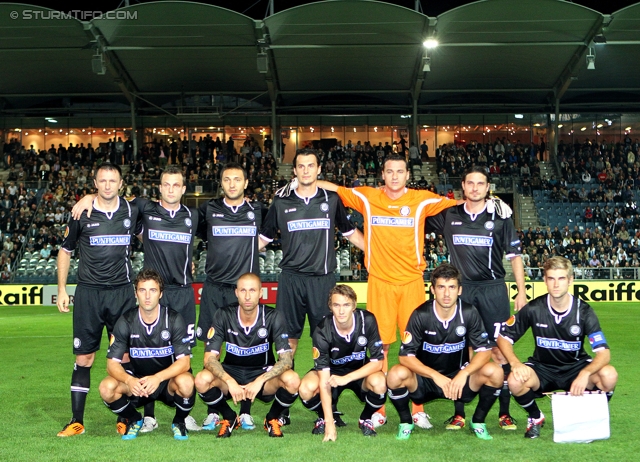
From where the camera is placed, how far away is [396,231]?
20.3 feet

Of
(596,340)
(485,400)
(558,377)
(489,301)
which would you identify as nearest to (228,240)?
(489,301)

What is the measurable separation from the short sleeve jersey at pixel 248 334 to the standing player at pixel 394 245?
0.98 meters

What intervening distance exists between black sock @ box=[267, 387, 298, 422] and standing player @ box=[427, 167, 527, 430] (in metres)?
1.67

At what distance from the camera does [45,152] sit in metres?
29.4

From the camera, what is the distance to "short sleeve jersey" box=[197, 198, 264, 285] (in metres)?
6.19

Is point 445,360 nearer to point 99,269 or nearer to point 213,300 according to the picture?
point 213,300

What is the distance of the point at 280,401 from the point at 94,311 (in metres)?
1.68

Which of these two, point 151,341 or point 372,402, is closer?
point 372,402

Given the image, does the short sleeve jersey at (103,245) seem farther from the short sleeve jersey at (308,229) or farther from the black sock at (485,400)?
the black sock at (485,400)

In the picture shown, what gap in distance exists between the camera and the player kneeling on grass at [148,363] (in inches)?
206

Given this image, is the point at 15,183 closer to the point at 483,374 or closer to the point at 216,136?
the point at 216,136

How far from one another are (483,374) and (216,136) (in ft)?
87.8

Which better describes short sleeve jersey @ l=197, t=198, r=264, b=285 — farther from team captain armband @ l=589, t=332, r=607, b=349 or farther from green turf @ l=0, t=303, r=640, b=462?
team captain armband @ l=589, t=332, r=607, b=349

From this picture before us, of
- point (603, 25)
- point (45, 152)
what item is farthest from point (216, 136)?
point (603, 25)
